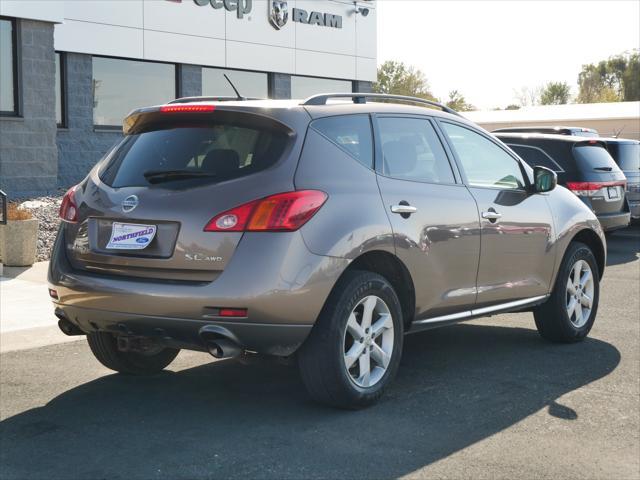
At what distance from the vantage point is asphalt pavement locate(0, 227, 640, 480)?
4555mm

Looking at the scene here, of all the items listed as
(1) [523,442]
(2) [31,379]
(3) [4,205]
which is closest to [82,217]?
(2) [31,379]

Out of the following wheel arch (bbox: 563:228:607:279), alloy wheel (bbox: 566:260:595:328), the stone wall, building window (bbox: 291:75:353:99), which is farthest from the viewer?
building window (bbox: 291:75:353:99)

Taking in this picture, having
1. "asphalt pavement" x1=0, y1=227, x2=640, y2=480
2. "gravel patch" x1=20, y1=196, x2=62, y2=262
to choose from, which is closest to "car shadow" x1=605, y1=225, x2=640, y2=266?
"asphalt pavement" x1=0, y1=227, x2=640, y2=480

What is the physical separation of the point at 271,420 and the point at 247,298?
2.68 ft

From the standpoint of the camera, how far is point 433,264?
19.4 ft

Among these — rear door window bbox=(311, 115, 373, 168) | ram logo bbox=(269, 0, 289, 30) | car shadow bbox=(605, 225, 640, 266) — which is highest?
ram logo bbox=(269, 0, 289, 30)

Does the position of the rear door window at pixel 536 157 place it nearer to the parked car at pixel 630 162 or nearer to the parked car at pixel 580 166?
the parked car at pixel 580 166

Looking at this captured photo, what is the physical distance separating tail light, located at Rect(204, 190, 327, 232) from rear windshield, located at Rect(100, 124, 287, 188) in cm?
23

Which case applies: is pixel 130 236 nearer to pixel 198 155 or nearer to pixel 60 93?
pixel 198 155

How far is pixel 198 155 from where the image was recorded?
5.31 m

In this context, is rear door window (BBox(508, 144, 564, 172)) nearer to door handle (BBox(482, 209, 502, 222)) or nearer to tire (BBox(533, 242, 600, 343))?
tire (BBox(533, 242, 600, 343))

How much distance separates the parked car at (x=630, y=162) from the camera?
16.8m

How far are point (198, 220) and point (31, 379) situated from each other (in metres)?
2.10

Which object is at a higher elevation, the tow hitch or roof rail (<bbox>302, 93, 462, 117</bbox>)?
roof rail (<bbox>302, 93, 462, 117</bbox>)
